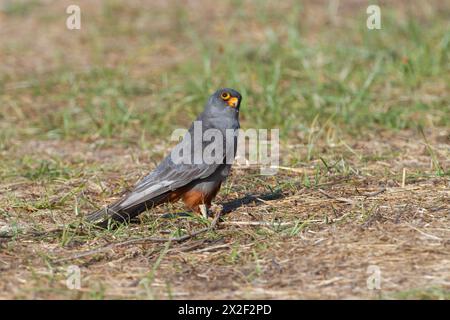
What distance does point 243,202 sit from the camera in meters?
6.35

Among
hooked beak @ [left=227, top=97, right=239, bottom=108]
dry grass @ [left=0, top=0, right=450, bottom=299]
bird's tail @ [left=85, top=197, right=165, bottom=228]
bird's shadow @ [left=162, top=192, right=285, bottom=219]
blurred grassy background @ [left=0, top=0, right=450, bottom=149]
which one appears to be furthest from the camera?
blurred grassy background @ [left=0, top=0, right=450, bottom=149]

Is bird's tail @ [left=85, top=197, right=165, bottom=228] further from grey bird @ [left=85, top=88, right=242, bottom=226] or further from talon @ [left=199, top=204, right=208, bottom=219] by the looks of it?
talon @ [left=199, top=204, right=208, bottom=219]

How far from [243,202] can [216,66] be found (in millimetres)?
3873

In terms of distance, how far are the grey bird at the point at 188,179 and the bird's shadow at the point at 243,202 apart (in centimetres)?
11

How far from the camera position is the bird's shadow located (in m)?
6.11

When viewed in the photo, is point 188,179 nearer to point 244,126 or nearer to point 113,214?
point 113,214

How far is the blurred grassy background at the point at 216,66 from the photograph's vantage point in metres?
8.54

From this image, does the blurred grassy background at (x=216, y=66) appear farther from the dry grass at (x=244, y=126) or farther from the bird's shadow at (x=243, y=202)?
the bird's shadow at (x=243, y=202)

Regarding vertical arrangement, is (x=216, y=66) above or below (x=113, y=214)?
above

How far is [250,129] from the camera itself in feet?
27.3

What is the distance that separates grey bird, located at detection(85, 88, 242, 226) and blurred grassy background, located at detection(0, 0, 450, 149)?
1.78 metres

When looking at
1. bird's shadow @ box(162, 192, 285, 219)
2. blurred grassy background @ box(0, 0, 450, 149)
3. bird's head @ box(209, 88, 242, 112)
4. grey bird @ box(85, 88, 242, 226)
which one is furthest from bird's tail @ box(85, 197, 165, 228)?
blurred grassy background @ box(0, 0, 450, 149)

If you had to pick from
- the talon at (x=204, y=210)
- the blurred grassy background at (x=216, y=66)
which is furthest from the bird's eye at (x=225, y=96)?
the blurred grassy background at (x=216, y=66)

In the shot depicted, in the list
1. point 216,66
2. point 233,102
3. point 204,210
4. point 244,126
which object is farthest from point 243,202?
point 216,66
